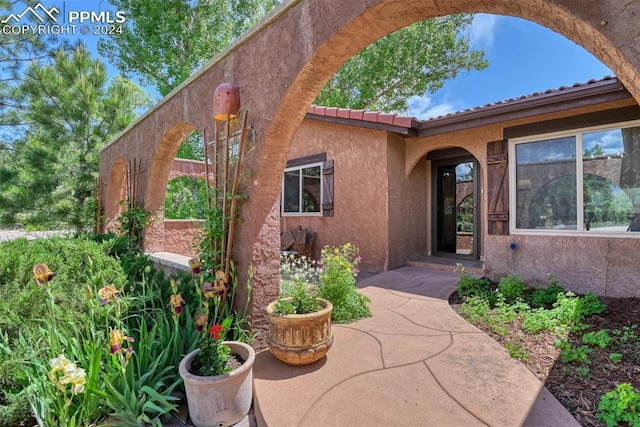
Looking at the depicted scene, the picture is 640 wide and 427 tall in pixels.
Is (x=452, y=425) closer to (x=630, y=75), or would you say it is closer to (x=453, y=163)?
(x=630, y=75)

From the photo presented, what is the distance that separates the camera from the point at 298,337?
8.57 feet

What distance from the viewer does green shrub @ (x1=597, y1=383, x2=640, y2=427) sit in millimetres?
2022

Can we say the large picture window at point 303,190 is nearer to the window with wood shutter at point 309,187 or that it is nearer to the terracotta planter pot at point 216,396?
the window with wood shutter at point 309,187

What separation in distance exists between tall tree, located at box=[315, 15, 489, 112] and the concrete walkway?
12.6m

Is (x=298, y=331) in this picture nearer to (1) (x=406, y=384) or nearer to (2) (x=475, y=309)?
(1) (x=406, y=384)

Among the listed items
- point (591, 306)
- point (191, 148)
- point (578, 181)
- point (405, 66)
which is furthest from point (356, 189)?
point (191, 148)

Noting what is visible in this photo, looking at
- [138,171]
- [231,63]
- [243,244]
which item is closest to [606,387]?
[243,244]

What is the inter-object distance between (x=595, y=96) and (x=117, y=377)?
621 cm

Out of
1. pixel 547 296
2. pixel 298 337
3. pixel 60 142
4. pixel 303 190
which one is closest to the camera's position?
pixel 298 337

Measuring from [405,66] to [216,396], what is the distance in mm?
15312

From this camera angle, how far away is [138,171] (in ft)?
19.7

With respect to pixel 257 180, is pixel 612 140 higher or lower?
higher

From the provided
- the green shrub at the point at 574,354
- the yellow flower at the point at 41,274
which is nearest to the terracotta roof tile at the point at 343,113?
the green shrub at the point at 574,354

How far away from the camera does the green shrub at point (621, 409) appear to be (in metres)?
2.02
